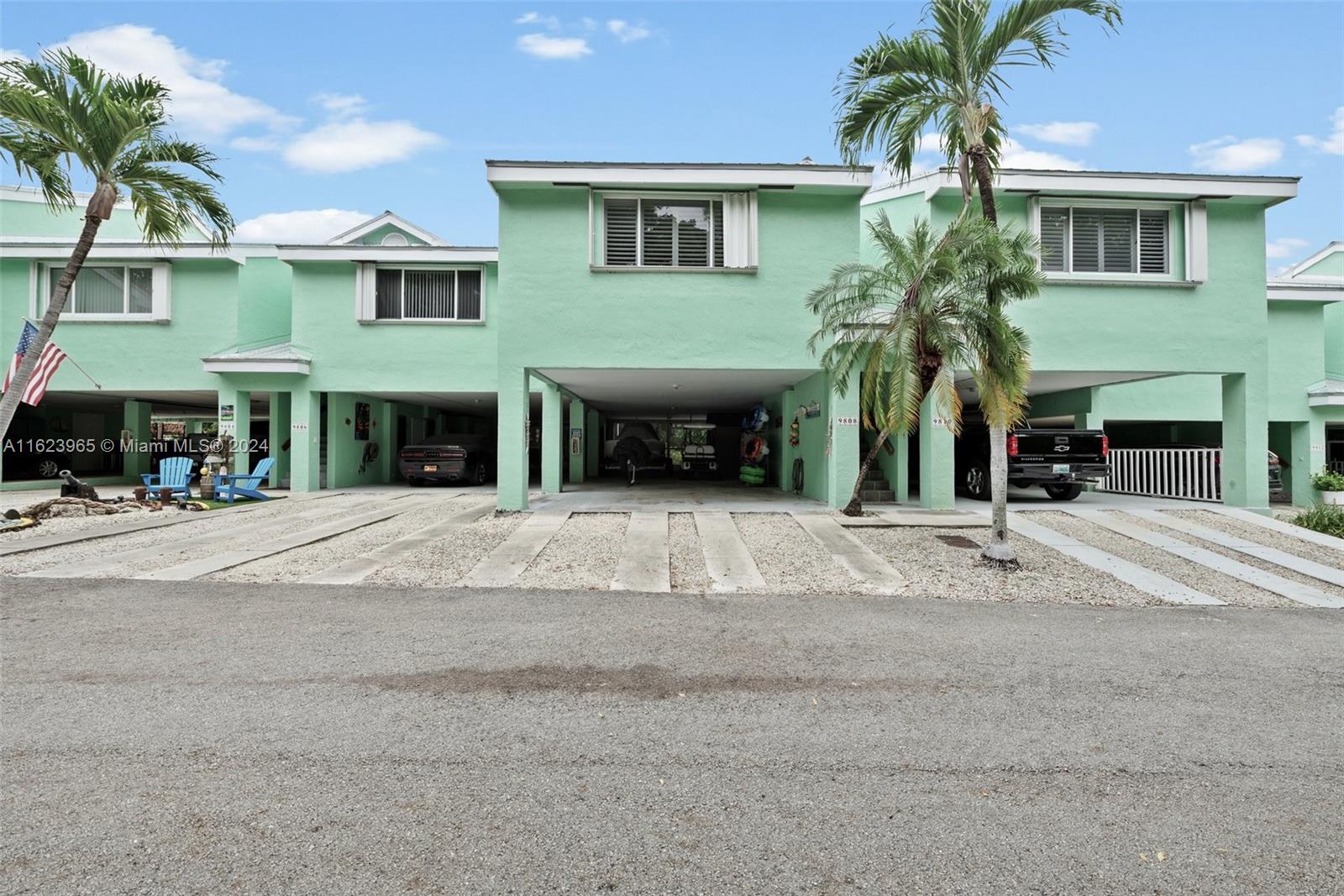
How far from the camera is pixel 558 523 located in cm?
1133

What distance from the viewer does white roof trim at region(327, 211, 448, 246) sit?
20.2m

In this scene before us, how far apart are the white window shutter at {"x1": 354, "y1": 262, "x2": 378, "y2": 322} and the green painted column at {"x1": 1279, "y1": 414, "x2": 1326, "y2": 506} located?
21623 mm

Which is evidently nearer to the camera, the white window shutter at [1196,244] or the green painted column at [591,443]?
the white window shutter at [1196,244]

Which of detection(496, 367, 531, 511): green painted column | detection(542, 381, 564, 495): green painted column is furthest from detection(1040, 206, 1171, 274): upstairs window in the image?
detection(542, 381, 564, 495): green painted column

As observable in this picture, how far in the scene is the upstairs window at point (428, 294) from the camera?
17.9 metres

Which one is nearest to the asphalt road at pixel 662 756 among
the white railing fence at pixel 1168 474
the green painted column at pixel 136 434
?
the white railing fence at pixel 1168 474

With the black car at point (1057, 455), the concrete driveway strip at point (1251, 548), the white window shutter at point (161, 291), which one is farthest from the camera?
the white window shutter at point (161, 291)

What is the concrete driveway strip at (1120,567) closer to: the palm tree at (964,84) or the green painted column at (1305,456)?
the palm tree at (964,84)

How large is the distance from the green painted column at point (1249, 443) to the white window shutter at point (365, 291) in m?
18.7

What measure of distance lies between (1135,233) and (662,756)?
14659mm

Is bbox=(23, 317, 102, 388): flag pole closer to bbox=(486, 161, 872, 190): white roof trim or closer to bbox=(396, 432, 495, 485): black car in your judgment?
bbox=(396, 432, 495, 485): black car

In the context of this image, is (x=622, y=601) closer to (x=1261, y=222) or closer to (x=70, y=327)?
(x=1261, y=222)

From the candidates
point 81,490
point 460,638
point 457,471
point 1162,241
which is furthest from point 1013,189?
point 81,490

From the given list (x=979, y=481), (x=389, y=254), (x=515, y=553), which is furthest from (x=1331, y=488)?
(x=389, y=254)
